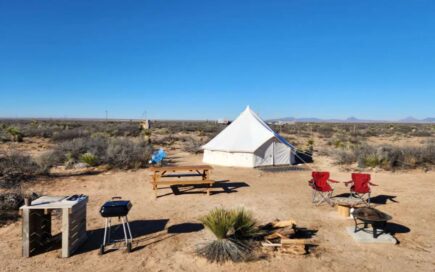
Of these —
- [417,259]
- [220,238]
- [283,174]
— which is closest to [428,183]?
[283,174]

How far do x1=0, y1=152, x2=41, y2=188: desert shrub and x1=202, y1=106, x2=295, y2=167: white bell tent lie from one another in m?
8.36

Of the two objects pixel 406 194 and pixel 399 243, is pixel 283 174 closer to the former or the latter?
pixel 406 194

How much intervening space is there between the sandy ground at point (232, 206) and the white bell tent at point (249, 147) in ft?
9.60

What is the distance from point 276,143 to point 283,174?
2.73 metres

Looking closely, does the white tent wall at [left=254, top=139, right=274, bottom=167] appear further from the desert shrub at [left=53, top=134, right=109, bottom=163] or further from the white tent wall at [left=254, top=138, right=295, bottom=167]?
the desert shrub at [left=53, top=134, right=109, bottom=163]

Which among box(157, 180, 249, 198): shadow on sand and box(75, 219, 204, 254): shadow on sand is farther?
box(157, 180, 249, 198): shadow on sand

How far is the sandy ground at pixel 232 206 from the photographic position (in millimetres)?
5617

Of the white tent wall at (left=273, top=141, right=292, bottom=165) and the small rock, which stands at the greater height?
the white tent wall at (left=273, top=141, right=292, bottom=165)

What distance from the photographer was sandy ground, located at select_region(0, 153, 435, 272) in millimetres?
5617

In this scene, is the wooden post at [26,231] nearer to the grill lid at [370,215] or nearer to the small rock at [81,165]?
the grill lid at [370,215]

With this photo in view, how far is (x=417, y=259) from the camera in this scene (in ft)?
19.4

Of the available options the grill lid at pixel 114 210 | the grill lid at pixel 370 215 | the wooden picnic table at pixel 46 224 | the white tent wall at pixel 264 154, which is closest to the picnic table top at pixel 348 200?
the grill lid at pixel 370 215

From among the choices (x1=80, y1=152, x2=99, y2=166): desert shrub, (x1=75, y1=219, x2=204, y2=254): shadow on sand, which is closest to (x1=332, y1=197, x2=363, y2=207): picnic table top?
(x1=75, y1=219, x2=204, y2=254): shadow on sand

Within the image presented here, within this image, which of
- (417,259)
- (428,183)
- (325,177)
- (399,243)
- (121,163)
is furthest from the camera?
(121,163)
